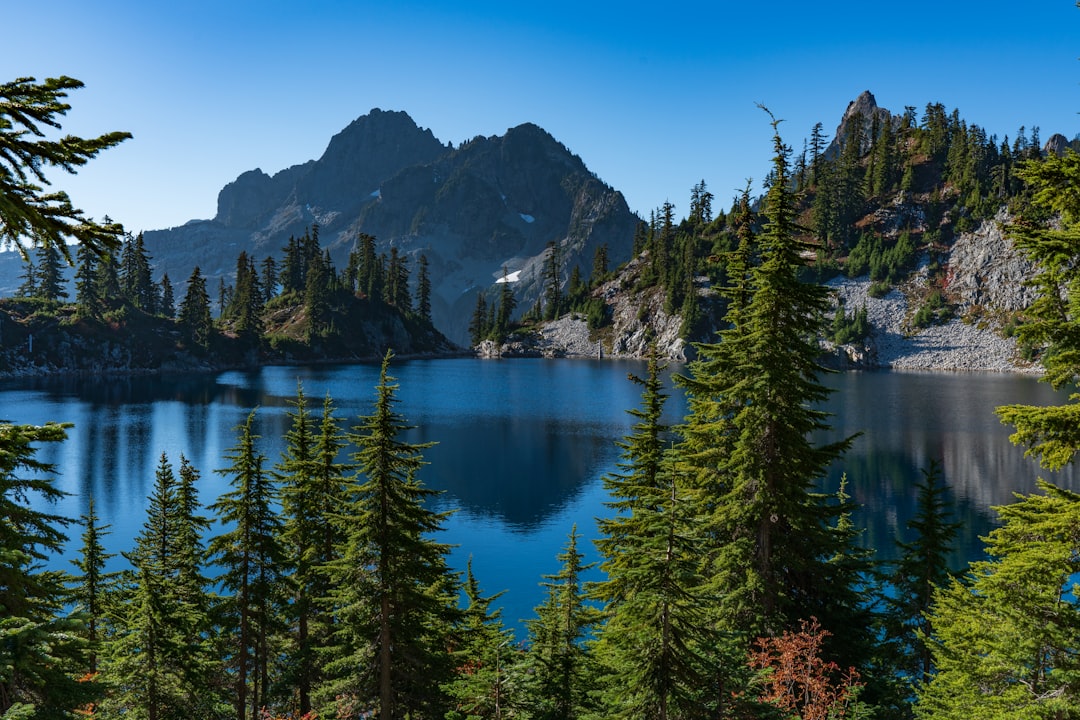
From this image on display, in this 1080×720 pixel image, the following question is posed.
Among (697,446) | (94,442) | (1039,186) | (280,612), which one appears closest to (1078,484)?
(697,446)

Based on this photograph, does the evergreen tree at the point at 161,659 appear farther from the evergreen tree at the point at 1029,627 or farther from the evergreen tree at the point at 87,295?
the evergreen tree at the point at 87,295

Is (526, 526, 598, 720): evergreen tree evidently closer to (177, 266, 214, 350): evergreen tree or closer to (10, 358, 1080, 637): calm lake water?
(10, 358, 1080, 637): calm lake water

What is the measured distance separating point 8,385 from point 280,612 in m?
120

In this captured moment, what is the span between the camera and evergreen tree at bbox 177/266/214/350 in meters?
153

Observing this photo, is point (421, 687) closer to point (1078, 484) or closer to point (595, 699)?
point (595, 699)

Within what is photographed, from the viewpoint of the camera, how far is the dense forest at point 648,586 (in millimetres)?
12594

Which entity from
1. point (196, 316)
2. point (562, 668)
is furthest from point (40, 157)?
point (196, 316)

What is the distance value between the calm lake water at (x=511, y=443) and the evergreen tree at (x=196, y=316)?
74.3 ft

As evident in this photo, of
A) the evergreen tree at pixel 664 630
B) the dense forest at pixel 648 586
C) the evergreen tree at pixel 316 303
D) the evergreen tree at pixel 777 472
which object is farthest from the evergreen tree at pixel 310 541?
the evergreen tree at pixel 316 303

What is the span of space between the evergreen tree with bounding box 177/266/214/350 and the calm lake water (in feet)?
74.3

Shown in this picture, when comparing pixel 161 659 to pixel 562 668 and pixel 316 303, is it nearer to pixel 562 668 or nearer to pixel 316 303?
pixel 562 668

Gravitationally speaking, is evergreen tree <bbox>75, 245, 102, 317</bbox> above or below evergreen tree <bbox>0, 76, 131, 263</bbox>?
above

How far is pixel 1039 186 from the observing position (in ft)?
43.1

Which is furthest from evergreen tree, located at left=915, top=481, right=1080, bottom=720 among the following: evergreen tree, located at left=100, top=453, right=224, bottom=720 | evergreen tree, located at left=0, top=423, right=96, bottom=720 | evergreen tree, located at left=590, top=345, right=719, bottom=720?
evergreen tree, located at left=100, top=453, right=224, bottom=720
